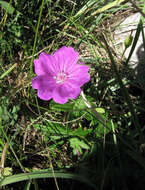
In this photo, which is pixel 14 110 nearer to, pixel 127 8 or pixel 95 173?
pixel 95 173

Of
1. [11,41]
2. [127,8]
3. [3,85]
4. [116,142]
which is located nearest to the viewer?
[116,142]

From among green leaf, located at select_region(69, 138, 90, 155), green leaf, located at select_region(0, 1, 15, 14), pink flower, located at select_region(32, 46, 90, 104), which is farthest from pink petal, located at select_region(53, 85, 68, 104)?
green leaf, located at select_region(0, 1, 15, 14)

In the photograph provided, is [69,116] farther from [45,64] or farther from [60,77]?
[45,64]

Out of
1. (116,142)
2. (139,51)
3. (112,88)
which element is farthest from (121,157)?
(139,51)

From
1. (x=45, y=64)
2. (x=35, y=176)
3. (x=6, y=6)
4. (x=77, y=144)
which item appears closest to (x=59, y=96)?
(x=45, y=64)

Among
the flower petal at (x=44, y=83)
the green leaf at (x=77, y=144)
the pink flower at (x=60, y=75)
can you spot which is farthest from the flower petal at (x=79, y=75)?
the green leaf at (x=77, y=144)

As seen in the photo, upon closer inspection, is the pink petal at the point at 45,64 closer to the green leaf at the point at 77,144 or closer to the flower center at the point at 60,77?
the flower center at the point at 60,77
